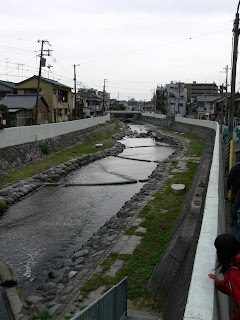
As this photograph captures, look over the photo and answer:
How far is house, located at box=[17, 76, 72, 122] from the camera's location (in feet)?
159

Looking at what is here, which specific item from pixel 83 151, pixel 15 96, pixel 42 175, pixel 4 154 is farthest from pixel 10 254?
pixel 15 96

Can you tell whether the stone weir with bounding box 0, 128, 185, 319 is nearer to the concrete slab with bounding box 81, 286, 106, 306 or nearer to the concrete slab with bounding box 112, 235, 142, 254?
the concrete slab with bounding box 112, 235, 142, 254

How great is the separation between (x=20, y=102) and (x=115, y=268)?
→ 33.1m

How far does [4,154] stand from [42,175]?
304cm

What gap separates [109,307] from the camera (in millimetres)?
4961

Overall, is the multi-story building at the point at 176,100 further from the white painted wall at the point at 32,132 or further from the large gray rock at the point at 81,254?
the large gray rock at the point at 81,254

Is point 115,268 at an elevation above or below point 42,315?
above

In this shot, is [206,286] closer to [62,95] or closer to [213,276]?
[213,276]

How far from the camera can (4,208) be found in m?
15.2

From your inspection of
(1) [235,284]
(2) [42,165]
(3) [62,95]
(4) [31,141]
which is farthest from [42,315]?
(3) [62,95]

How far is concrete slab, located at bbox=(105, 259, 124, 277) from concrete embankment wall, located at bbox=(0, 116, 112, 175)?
536 inches

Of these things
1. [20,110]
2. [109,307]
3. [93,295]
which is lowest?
[93,295]

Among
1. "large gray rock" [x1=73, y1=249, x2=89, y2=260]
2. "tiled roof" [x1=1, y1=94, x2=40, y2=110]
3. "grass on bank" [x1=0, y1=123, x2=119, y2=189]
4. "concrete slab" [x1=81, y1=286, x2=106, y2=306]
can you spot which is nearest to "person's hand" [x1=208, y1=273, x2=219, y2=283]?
"concrete slab" [x1=81, y1=286, x2=106, y2=306]

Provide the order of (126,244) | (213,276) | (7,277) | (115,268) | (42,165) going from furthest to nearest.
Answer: (42,165) → (126,244) → (7,277) → (115,268) → (213,276)
